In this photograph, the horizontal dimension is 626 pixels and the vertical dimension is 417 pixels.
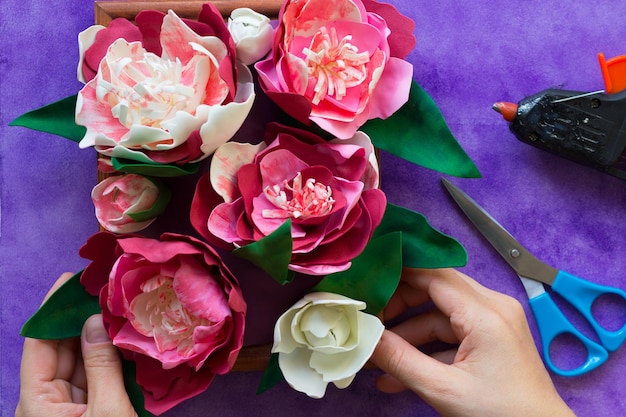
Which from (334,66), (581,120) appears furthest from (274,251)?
(581,120)

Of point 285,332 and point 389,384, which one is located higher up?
point 285,332

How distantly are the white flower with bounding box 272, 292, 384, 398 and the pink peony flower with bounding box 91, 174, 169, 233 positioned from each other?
0.14 metres

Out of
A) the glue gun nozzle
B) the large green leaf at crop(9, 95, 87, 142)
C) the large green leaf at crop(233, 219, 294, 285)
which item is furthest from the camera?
the glue gun nozzle

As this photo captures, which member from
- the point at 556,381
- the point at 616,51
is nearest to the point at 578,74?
the point at 616,51

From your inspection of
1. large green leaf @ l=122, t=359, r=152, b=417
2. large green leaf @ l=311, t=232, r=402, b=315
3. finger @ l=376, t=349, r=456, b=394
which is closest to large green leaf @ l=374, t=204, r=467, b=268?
large green leaf @ l=311, t=232, r=402, b=315

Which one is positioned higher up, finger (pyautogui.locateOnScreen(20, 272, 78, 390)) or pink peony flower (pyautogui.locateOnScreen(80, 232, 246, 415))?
pink peony flower (pyautogui.locateOnScreen(80, 232, 246, 415))

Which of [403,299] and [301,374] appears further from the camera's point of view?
[403,299]

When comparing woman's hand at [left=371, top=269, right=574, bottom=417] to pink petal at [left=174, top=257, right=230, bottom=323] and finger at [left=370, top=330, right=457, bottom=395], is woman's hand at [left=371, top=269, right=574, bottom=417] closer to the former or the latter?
finger at [left=370, top=330, right=457, bottom=395]

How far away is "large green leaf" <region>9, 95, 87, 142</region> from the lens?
0.54 m

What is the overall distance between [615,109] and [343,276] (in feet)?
1.03

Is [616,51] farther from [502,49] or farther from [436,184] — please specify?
[436,184]

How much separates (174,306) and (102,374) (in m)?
0.11

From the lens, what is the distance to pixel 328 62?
19.5 inches

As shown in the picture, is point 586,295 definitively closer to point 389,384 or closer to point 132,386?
point 389,384
